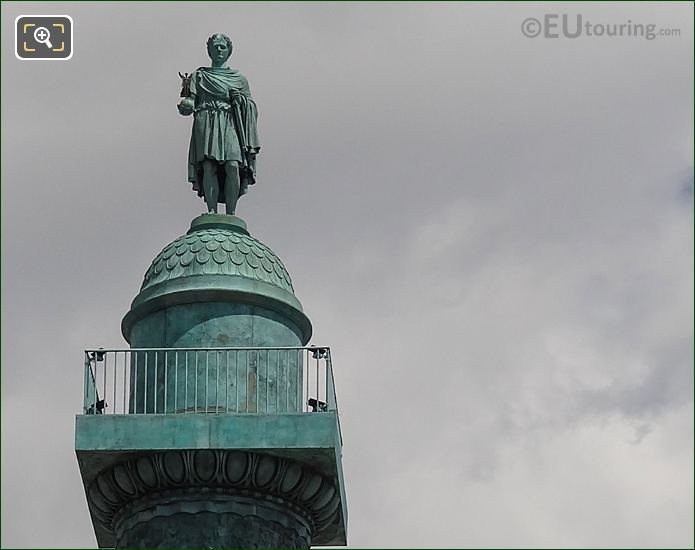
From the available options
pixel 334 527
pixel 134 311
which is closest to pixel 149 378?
pixel 134 311

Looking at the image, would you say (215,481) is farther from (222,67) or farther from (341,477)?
(222,67)

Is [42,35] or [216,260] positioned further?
[42,35]

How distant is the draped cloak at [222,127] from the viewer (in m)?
50.4

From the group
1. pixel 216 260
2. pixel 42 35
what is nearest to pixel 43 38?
pixel 42 35

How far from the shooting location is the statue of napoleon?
5038 cm

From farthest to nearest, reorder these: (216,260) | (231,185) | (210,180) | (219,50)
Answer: (219,50)
(210,180)
(231,185)
(216,260)

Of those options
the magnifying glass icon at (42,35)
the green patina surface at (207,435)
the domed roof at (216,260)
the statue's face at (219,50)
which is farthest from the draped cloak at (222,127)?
the green patina surface at (207,435)

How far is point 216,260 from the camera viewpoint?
158 ft

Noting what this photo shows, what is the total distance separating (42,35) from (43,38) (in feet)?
0.35

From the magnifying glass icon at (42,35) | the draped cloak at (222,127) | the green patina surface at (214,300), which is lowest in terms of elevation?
the green patina surface at (214,300)

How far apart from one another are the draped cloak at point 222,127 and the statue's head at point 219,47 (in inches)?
17.7

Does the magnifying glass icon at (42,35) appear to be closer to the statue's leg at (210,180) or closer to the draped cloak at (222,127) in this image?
the draped cloak at (222,127)

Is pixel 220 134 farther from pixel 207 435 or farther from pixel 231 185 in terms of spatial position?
pixel 207 435

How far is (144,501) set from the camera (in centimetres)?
4644
